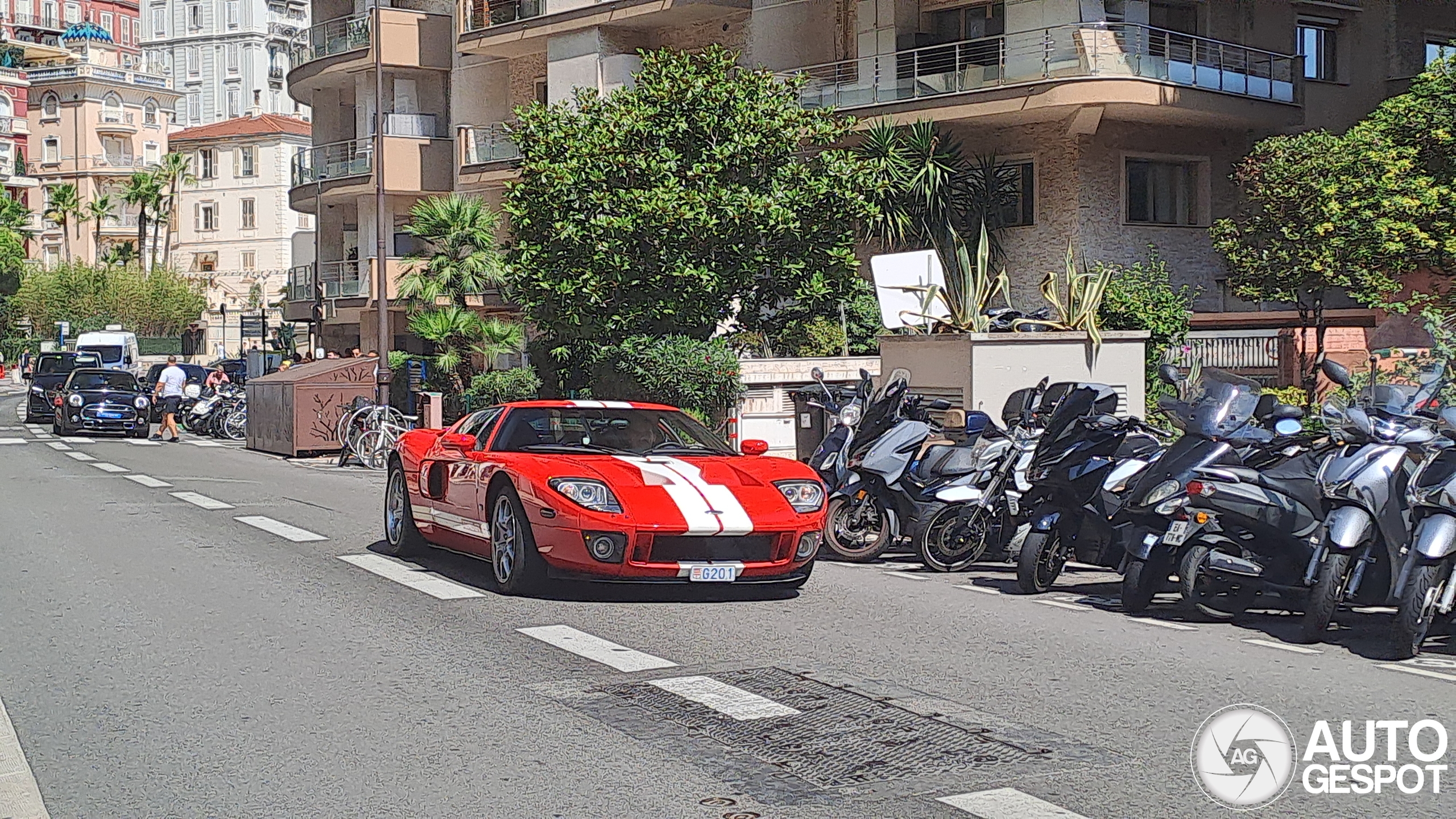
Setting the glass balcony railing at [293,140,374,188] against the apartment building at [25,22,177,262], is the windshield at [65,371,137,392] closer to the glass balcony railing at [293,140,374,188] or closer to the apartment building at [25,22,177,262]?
the glass balcony railing at [293,140,374,188]

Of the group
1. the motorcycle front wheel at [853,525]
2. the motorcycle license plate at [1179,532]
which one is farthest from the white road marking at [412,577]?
the motorcycle license plate at [1179,532]

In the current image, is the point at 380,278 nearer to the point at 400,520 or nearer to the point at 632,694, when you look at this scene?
the point at 400,520

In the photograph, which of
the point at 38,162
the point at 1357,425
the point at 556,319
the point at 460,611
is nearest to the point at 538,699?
the point at 460,611

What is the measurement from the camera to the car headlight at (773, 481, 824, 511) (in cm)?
1177

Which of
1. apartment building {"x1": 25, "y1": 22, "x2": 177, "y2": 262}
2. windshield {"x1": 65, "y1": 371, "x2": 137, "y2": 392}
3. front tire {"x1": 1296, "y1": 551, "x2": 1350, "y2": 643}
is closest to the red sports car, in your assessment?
front tire {"x1": 1296, "y1": 551, "x2": 1350, "y2": 643}

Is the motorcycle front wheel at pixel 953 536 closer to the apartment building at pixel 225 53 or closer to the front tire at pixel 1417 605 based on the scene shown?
the front tire at pixel 1417 605

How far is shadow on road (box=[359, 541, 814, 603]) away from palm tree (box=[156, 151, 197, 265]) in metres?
92.0

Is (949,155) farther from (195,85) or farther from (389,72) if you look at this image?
(195,85)

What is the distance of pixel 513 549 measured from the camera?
38.2ft

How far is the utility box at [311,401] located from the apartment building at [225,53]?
99000 mm

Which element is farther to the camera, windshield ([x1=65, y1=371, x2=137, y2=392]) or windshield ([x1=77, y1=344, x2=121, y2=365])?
windshield ([x1=77, y1=344, x2=121, y2=365])

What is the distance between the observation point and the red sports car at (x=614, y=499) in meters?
11.0

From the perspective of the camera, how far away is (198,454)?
3155 cm

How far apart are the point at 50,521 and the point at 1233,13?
23587 millimetres
